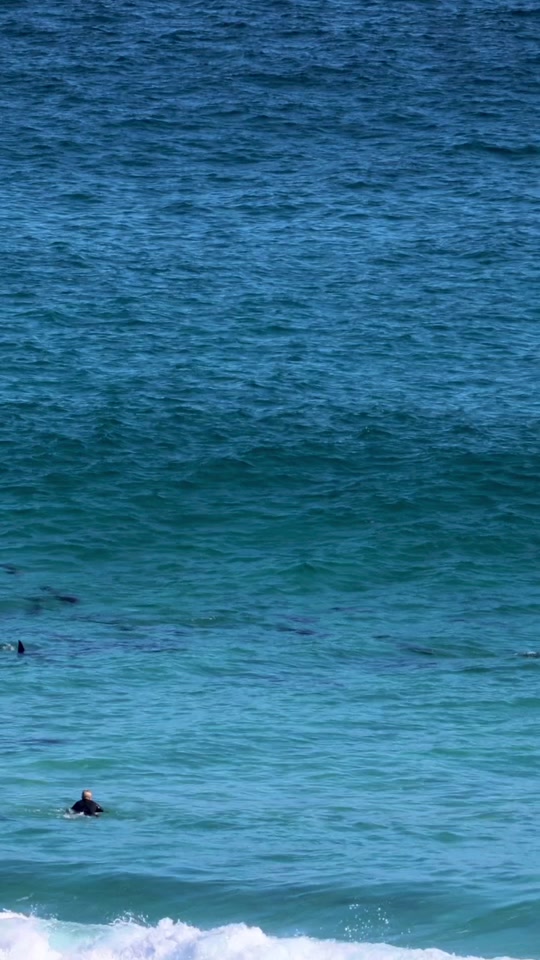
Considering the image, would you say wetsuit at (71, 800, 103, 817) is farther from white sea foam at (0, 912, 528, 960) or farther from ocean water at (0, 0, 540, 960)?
white sea foam at (0, 912, 528, 960)

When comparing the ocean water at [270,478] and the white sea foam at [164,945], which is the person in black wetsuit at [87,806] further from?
the white sea foam at [164,945]

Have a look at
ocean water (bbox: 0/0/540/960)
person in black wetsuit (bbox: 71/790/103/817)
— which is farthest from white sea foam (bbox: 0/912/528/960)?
person in black wetsuit (bbox: 71/790/103/817)

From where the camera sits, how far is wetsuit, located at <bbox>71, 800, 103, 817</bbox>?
28.9 meters

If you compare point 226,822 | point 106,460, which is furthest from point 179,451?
point 226,822

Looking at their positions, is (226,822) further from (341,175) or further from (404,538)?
(341,175)

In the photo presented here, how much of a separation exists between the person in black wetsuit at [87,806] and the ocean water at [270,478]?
35 cm

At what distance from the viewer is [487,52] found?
86.2m

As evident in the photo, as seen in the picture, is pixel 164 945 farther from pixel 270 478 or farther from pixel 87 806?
pixel 270 478

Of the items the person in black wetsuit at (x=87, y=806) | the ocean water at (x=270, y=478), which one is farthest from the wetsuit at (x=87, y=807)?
the ocean water at (x=270, y=478)

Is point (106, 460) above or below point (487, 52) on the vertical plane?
below

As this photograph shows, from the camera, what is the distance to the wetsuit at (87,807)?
28.9 metres

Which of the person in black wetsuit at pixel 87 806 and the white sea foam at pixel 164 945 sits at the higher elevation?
the person in black wetsuit at pixel 87 806

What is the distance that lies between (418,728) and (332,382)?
85.1 feet

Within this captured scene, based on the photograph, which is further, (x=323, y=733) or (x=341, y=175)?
(x=341, y=175)
